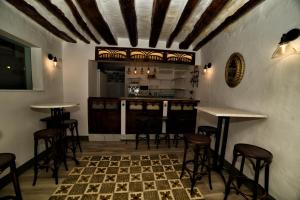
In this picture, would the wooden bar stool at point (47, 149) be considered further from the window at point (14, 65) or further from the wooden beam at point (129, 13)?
the wooden beam at point (129, 13)

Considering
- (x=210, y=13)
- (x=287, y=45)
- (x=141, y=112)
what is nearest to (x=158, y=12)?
(x=210, y=13)

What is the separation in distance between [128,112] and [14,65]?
8.42 ft

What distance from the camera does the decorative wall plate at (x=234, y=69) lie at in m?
2.53

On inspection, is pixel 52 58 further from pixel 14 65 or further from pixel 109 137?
pixel 109 137

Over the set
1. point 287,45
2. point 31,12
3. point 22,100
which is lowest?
point 22,100

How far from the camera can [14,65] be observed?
2551 millimetres

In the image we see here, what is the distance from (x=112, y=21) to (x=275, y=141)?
3437 millimetres

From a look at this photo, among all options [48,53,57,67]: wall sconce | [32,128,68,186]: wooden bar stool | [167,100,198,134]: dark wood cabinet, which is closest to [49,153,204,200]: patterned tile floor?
[32,128,68,186]: wooden bar stool

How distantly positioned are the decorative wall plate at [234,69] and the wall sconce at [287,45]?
689 mm

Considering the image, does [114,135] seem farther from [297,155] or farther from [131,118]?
[297,155]

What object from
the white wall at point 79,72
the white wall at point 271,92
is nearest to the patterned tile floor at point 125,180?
the white wall at point 271,92

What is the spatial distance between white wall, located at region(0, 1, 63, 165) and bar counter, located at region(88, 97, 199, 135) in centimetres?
116

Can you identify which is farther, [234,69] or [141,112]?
[141,112]

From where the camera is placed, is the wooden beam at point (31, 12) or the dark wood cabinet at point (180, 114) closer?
the wooden beam at point (31, 12)
